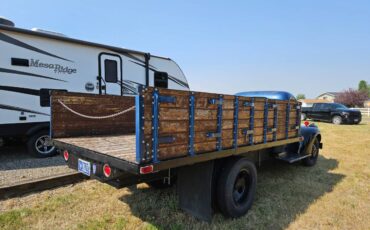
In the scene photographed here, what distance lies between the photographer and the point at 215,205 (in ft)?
11.8

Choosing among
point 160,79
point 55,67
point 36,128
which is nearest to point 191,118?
point 36,128

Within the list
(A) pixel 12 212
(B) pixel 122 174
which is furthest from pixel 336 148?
(A) pixel 12 212

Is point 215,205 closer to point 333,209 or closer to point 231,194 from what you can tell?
point 231,194

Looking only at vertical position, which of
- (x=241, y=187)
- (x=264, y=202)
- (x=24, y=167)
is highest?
(x=241, y=187)

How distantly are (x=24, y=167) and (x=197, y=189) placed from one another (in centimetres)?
387

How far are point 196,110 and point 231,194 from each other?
1.31 m

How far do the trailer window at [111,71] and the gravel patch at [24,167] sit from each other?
2346 mm

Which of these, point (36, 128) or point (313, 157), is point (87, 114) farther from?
point (313, 157)

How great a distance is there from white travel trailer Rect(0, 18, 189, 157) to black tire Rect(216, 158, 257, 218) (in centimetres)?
446

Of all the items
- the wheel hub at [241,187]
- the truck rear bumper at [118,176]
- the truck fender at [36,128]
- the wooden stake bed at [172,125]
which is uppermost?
the wooden stake bed at [172,125]

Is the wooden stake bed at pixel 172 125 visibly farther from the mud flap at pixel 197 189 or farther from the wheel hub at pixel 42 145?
the wheel hub at pixel 42 145

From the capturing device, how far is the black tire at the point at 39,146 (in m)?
5.87

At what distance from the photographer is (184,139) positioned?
2.74 meters

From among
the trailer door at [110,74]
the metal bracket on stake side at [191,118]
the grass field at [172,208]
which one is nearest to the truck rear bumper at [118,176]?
the metal bracket on stake side at [191,118]
